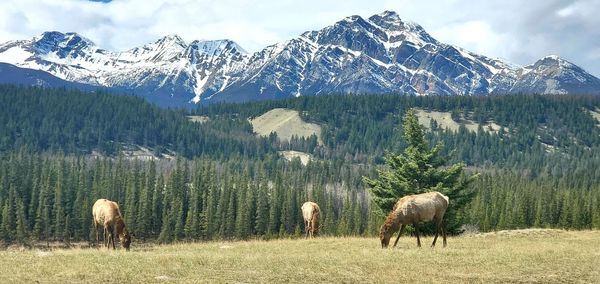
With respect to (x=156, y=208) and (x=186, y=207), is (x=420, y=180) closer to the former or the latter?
(x=156, y=208)

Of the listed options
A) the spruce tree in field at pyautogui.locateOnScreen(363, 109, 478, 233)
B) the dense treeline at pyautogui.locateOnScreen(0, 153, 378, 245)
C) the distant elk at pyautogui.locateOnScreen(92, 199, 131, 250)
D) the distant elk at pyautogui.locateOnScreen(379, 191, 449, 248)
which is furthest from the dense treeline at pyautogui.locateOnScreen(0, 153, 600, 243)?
the distant elk at pyautogui.locateOnScreen(92, 199, 131, 250)

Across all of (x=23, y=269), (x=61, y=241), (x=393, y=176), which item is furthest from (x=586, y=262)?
(x=61, y=241)

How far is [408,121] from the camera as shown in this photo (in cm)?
5944

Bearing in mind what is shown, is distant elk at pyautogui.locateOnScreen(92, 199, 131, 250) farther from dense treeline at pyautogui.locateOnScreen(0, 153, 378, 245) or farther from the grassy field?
dense treeline at pyautogui.locateOnScreen(0, 153, 378, 245)

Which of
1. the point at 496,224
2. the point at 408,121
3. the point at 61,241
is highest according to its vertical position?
the point at 408,121

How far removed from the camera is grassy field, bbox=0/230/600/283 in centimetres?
2281

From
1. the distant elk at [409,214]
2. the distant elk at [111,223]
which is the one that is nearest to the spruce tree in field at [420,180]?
the distant elk at [409,214]

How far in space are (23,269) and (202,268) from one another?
705 cm

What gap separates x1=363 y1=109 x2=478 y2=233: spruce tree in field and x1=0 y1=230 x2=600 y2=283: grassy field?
2282cm

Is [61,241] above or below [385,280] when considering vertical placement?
below

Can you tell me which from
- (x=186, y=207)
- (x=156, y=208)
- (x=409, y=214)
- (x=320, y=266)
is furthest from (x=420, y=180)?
(x=186, y=207)

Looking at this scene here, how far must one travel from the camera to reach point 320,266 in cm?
2552

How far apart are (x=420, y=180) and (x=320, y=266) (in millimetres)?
32744

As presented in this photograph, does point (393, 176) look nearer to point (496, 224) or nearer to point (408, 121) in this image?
point (408, 121)
